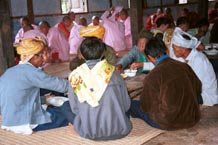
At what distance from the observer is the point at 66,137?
2.89 meters

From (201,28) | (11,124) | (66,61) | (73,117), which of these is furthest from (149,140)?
(66,61)

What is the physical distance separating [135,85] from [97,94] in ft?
5.74

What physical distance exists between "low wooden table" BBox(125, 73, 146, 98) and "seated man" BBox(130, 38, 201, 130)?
1060mm

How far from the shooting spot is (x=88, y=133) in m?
2.66

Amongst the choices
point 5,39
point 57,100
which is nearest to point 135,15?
point 5,39

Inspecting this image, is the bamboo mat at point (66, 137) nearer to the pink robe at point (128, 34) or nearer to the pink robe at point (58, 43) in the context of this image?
the pink robe at point (58, 43)

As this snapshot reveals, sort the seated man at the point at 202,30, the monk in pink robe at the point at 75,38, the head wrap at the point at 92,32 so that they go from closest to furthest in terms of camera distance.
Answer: the head wrap at the point at 92,32
the seated man at the point at 202,30
the monk in pink robe at the point at 75,38

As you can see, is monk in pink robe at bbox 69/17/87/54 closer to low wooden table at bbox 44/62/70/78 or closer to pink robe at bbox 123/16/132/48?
low wooden table at bbox 44/62/70/78

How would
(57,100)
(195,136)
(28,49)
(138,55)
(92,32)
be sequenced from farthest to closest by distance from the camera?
(138,55)
(92,32)
(57,100)
(28,49)
(195,136)

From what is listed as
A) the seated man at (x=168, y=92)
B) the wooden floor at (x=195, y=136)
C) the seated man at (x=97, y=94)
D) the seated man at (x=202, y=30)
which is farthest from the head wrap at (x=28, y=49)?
the seated man at (x=202, y=30)

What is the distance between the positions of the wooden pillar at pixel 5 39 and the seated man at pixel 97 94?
2391 millimetres

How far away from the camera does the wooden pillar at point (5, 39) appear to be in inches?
181

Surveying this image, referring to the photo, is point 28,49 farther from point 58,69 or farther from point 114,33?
point 114,33

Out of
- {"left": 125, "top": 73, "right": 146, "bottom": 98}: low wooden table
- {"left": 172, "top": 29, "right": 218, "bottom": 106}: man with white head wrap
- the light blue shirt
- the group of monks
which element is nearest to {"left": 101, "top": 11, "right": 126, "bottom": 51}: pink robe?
the group of monks
